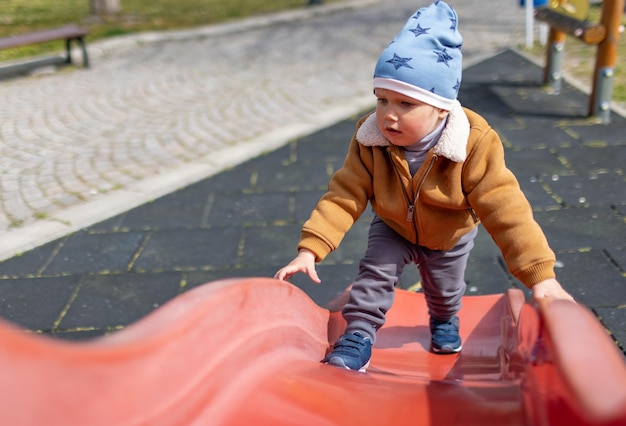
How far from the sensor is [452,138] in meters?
2.14

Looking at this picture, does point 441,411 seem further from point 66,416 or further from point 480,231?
point 480,231

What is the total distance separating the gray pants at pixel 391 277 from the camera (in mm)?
2295

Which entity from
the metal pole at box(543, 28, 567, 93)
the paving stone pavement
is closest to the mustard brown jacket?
the paving stone pavement

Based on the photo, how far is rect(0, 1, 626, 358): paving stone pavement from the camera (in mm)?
3402

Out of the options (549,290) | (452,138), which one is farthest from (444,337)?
(452,138)

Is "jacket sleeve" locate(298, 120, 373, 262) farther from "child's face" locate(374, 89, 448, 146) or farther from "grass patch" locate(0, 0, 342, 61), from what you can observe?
"grass patch" locate(0, 0, 342, 61)

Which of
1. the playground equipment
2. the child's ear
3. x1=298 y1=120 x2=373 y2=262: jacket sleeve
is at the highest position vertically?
the child's ear

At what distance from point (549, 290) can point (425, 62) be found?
2.35 ft

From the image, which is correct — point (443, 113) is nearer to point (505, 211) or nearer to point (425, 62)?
point (425, 62)

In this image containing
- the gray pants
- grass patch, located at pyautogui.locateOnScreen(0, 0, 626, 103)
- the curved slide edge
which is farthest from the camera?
grass patch, located at pyautogui.locateOnScreen(0, 0, 626, 103)

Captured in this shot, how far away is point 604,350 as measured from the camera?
1.09 meters

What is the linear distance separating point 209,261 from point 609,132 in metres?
3.23

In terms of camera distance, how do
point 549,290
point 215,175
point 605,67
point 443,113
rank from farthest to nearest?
point 605,67 < point 215,175 < point 443,113 < point 549,290

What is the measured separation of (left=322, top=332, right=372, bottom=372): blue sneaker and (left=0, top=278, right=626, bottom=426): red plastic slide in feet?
0.28
